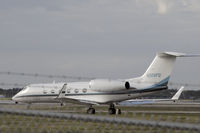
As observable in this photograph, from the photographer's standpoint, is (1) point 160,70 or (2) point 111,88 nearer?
(1) point 160,70

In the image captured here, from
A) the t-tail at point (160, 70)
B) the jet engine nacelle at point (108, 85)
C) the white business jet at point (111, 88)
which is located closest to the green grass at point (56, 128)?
the white business jet at point (111, 88)

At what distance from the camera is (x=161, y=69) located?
3042 cm

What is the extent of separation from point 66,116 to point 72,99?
2562cm

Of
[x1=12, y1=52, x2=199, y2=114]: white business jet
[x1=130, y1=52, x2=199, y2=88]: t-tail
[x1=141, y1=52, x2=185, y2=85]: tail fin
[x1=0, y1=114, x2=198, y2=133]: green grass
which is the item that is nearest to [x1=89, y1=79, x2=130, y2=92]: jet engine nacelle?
[x1=12, y1=52, x2=199, y2=114]: white business jet

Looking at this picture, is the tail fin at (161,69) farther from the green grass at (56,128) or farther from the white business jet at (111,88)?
the green grass at (56,128)

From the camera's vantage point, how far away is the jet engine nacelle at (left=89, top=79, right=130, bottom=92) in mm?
30312

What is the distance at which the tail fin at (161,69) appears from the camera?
98.8ft

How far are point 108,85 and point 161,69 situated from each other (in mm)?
3906

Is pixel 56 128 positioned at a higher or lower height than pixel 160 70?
lower

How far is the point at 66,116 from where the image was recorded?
6.54 m

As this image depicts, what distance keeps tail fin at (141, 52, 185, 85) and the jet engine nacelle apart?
5.33 ft

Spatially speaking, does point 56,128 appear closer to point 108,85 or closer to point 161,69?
point 161,69

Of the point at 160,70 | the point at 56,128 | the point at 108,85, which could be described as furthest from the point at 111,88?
the point at 56,128

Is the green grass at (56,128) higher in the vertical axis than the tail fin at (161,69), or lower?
lower
